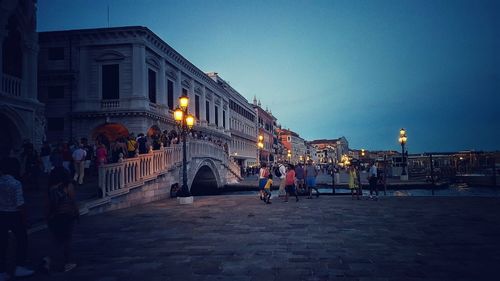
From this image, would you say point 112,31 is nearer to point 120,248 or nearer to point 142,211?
point 142,211

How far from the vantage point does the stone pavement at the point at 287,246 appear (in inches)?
189

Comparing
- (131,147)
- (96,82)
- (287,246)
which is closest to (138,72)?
(96,82)

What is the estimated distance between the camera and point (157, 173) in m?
14.9

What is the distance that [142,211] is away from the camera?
1155 cm

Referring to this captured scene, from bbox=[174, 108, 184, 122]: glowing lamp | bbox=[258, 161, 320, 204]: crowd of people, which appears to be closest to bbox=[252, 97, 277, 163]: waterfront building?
bbox=[258, 161, 320, 204]: crowd of people

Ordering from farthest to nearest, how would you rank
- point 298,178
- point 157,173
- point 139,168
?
1. point 298,178
2. point 157,173
3. point 139,168

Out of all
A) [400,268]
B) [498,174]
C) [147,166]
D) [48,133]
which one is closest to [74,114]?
[48,133]

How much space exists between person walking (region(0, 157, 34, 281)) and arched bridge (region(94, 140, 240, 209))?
19.9 feet

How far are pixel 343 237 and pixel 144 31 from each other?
2402 centimetres

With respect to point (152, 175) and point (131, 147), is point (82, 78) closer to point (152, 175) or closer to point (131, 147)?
point (131, 147)

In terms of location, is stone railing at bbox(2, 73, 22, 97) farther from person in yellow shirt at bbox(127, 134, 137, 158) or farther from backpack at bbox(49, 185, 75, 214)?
backpack at bbox(49, 185, 75, 214)

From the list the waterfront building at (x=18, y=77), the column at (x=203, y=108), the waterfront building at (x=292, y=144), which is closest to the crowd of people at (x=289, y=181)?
the waterfront building at (x=18, y=77)

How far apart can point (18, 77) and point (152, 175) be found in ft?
27.9

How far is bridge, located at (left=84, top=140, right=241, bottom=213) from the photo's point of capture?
11.4 metres
